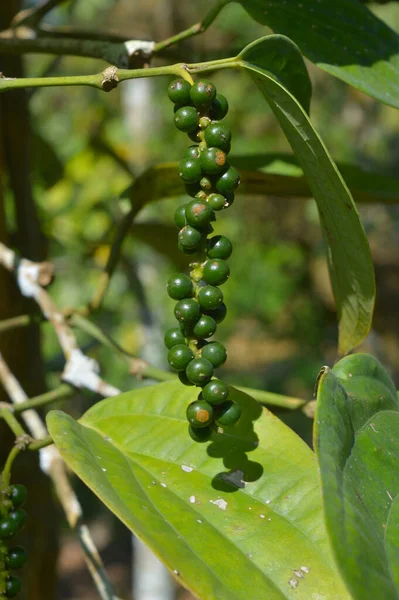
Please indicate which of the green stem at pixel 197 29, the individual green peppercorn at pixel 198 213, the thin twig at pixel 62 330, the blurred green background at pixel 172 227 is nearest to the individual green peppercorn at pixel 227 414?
the individual green peppercorn at pixel 198 213

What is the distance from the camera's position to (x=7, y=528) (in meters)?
0.47

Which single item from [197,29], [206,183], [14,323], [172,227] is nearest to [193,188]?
[206,183]

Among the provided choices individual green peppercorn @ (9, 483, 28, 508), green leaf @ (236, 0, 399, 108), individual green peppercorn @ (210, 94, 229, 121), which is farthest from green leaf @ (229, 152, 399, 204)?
individual green peppercorn @ (9, 483, 28, 508)

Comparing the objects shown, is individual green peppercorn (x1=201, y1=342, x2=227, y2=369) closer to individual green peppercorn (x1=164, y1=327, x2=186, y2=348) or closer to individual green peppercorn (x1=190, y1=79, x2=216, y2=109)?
individual green peppercorn (x1=164, y1=327, x2=186, y2=348)

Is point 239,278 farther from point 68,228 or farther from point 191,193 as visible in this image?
point 191,193

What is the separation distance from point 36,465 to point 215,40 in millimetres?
3364

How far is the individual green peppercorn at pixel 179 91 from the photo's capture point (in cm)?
42

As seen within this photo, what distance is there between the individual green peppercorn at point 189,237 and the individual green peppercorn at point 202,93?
0.07 metres

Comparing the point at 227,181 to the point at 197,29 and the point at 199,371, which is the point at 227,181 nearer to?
the point at 199,371

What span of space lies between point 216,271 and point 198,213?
3 centimetres

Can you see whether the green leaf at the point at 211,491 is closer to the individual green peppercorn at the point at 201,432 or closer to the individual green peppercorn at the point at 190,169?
the individual green peppercorn at the point at 201,432

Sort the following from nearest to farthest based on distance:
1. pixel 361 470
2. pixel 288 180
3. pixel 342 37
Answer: pixel 361 470, pixel 342 37, pixel 288 180

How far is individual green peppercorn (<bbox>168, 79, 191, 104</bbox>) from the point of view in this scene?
1.36 ft

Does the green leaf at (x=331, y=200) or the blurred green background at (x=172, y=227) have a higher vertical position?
the green leaf at (x=331, y=200)
